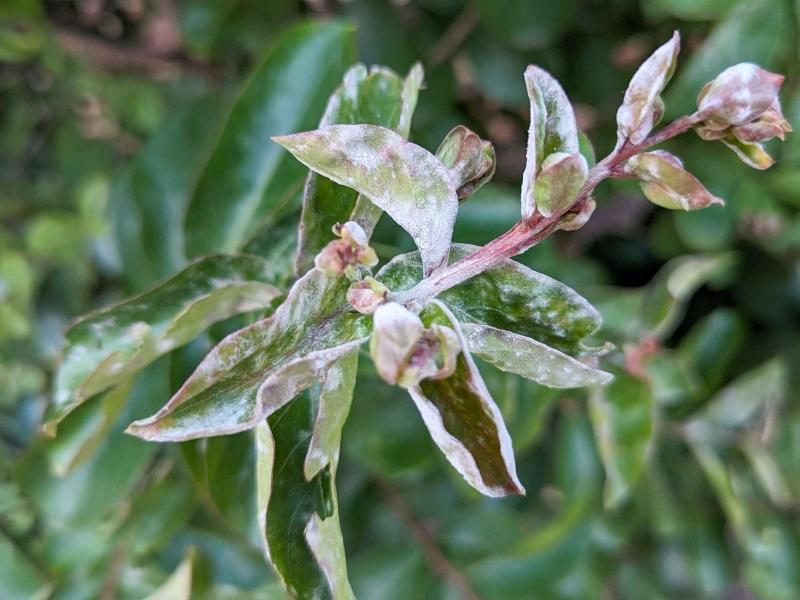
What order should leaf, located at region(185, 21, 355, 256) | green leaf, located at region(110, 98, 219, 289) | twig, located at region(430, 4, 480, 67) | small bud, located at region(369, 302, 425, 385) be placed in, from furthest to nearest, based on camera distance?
twig, located at region(430, 4, 480, 67), green leaf, located at region(110, 98, 219, 289), leaf, located at region(185, 21, 355, 256), small bud, located at region(369, 302, 425, 385)

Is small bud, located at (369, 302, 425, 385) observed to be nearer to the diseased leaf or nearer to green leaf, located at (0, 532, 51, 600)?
the diseased leaf

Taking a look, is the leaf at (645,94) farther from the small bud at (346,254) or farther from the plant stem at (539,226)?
the small bud at (346,254)

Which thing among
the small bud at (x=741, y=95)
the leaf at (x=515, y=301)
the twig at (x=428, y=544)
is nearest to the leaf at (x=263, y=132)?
the leaf at (x=515, y=301)

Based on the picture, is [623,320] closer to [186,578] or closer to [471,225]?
[471,225]

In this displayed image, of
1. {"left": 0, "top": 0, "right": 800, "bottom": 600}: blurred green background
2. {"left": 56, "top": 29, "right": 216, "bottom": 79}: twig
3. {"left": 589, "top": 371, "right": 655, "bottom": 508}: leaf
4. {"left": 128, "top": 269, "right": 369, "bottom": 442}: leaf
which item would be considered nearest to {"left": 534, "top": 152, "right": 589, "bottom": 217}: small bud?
{"left": 128, "top": 269, "right": 369, "bottom": 442}: leaf

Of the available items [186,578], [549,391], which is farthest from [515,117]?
[186,578]

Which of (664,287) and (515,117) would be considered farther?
(515,117)
